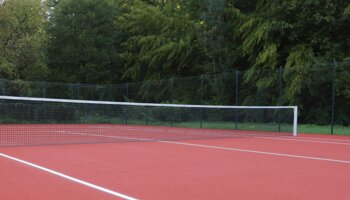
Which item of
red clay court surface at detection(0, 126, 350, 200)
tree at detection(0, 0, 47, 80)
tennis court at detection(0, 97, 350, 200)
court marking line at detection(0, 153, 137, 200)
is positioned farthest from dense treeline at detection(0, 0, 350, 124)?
court marking line at detection(0, 153, 137, 200)

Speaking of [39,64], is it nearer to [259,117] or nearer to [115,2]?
[115,2]

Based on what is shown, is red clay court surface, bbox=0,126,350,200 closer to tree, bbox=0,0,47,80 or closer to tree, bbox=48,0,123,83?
tree, bbox=0,0,47,80

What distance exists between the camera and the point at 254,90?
70.8ft

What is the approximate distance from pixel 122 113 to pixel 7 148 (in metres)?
12.3

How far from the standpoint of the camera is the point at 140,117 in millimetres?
22047

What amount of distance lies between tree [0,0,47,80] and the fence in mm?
4736

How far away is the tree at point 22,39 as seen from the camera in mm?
29547

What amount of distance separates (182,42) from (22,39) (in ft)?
33.6

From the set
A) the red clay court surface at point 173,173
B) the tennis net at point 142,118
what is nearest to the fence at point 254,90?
the tennis net at point 142,118

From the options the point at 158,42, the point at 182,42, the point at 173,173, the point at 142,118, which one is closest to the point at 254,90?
the point at 142,118

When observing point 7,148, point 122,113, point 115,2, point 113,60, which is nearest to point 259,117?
point 122,113

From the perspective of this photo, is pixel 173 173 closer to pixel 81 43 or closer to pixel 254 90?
pixel 254 90

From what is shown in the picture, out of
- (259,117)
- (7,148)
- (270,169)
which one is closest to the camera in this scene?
(270,169)

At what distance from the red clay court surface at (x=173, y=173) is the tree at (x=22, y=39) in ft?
66.3
